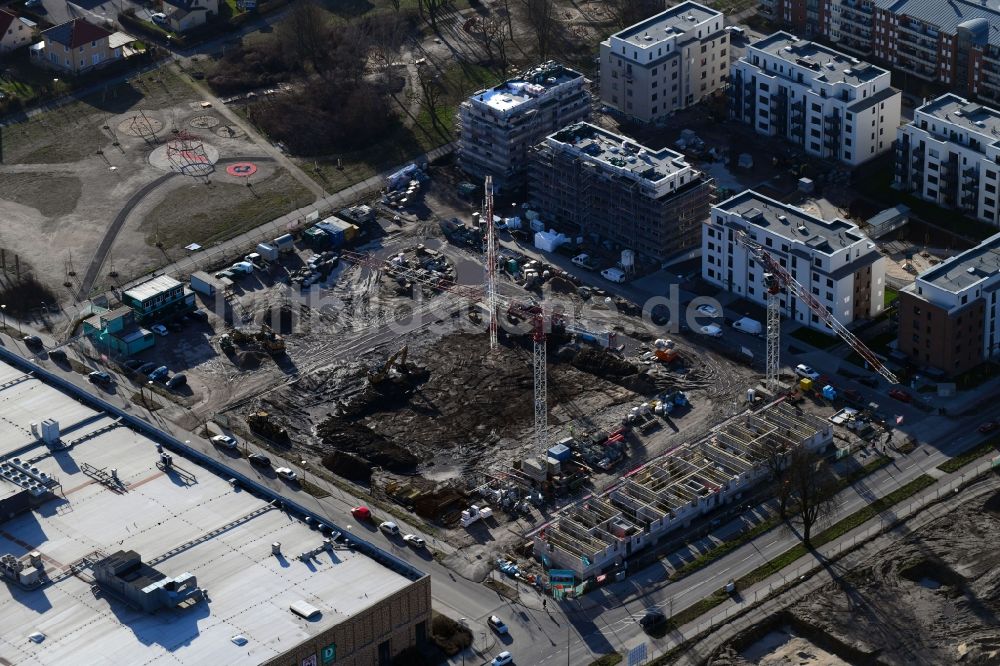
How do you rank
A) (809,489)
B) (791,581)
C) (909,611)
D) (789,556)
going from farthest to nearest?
(789,556), (809,489), (791,581), (909,611)

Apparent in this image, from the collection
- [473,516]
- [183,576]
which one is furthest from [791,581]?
[183,576]

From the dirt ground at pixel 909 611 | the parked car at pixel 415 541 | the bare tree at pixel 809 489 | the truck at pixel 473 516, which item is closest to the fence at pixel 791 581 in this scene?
the dirt ground at pixel 909 611

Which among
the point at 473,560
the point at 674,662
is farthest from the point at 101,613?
the point at 674,662

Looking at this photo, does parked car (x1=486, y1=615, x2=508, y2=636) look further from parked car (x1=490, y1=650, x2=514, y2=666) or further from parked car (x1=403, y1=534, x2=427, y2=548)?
parked car (x1=403, y1=534, x2=427, y2=548)

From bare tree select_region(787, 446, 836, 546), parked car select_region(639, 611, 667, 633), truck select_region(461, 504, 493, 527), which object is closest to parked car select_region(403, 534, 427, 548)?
truck select_region(461, 504, 493, 527)

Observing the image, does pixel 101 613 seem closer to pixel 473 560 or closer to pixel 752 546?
pixel 473 560

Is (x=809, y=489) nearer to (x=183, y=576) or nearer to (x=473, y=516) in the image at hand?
(x=473, y=516)
